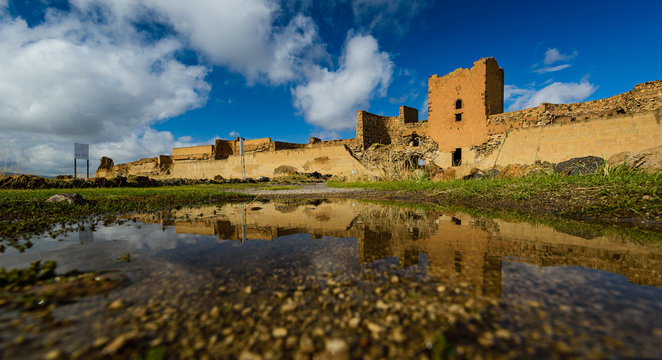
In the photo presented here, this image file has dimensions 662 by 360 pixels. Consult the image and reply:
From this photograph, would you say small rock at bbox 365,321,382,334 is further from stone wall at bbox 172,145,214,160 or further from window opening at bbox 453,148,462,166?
stone wall at bbox 172,145,214,160

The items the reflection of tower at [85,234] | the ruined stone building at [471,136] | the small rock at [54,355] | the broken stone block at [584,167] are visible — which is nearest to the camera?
the small rock at [54,355]

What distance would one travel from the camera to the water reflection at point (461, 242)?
1732 mm

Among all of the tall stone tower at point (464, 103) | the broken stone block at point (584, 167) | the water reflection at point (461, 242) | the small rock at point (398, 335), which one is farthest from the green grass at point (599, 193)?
the tall stone tower at point (464, 103)

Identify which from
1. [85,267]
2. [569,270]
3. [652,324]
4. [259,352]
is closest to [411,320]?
[259,352]

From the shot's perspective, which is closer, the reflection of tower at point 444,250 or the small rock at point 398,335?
the small rock at point 398,335

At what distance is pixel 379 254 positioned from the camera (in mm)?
2115

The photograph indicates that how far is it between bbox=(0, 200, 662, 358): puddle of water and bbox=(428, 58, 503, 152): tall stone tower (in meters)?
16.5

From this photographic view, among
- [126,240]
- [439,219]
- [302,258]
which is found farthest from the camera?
[439,219]

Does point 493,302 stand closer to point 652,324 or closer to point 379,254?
point 652,324

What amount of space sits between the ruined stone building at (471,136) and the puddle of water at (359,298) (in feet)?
21.9

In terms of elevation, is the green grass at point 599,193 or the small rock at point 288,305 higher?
the green grass at point 599,193

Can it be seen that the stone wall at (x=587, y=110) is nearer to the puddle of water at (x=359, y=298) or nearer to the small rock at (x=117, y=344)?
the puddle of water at (x=359, y=298)

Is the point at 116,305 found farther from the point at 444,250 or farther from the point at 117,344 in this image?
the point at 444,250

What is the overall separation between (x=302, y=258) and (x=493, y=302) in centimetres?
128
